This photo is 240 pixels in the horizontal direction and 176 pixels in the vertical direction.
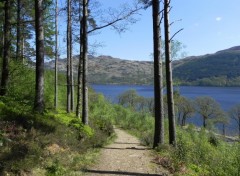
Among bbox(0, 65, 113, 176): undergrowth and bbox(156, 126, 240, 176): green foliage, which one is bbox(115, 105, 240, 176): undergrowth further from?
bbox(0, 65, 113, 176): undergrowth

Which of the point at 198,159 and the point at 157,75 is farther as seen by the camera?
the point at 157,75

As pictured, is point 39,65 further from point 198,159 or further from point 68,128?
point 198,159

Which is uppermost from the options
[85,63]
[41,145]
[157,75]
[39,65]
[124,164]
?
[85,63]

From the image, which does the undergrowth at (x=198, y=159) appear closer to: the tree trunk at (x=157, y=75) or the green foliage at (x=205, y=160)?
the green foliage at (x=205, y=160)

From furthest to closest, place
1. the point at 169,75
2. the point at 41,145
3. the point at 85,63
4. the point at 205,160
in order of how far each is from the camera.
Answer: the point at 85,63
the point at 169,75
the point at 205,160
the point at 41,145

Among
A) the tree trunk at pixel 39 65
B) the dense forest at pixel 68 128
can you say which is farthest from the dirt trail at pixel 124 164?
the tree trunk at pixel 39 65

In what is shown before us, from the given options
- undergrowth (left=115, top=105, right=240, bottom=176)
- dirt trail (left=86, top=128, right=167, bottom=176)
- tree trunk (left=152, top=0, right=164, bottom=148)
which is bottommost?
dirt trail (left=86, top=128, right=167, bottom=176)

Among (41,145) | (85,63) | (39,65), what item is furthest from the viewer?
(85,63)

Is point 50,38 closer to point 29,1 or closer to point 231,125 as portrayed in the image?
point 29,1

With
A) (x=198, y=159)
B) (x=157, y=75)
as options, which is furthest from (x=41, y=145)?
(x=157, y=75)

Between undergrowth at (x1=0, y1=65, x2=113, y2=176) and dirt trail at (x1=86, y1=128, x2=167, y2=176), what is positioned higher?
undergrowth at (x1=0, y1=65, x2=113, y2=176)

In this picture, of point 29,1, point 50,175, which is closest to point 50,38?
point 29,1

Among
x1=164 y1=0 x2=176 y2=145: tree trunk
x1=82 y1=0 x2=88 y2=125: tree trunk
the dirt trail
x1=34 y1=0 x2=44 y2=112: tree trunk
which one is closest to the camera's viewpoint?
the dirt trail

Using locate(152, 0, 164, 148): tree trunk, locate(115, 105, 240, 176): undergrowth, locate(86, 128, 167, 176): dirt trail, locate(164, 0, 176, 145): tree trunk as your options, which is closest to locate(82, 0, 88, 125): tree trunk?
locate(115, 105, 240, 176): undergrowth
